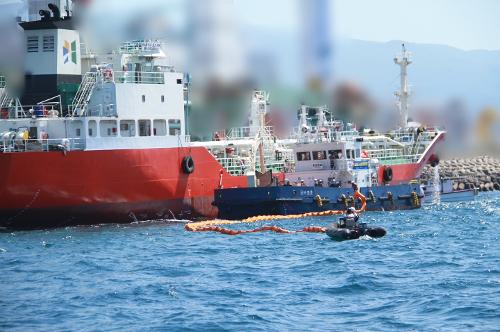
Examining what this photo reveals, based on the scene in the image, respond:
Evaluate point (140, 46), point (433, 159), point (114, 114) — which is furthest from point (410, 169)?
point (114, 114)

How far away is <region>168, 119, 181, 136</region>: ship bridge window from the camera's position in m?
49.7

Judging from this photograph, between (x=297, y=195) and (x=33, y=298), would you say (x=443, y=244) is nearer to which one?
(x=297, y=195)

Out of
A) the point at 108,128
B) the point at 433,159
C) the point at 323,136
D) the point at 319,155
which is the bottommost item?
the point at 433,159

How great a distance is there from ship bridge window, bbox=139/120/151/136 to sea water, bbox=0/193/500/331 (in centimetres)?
726

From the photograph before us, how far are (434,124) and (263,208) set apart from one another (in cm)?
2361

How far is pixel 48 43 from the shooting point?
48.4 m

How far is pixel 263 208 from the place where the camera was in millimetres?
47031

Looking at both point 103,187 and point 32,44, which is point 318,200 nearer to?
point 103,187

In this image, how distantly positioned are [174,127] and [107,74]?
14.5 ft

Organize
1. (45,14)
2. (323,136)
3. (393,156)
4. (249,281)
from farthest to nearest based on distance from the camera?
(393,156) → (323,136) → (45,14) → (249,281)

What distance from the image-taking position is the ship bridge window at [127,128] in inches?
1880

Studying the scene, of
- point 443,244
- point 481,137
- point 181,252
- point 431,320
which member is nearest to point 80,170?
point 181,252

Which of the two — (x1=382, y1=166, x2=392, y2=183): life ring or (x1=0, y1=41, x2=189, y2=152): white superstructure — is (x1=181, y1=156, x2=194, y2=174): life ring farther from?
(x1=382, y1=166, x2=392, y2=183): life ring

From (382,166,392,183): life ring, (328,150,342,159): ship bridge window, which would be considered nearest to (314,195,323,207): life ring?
(328,150,342,159): ship bridge window
